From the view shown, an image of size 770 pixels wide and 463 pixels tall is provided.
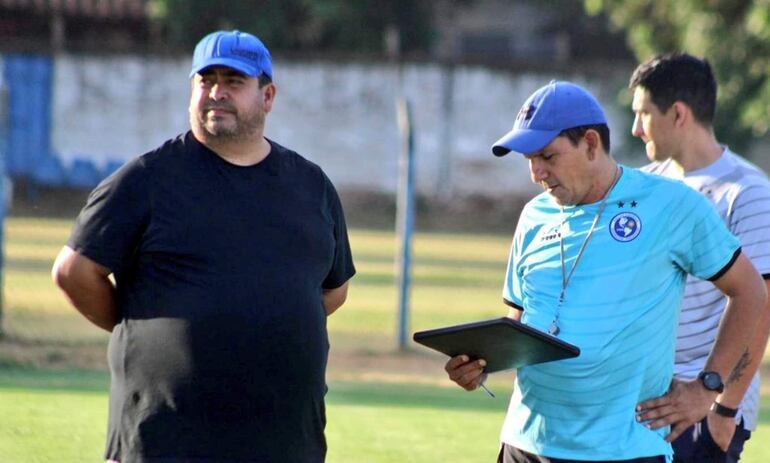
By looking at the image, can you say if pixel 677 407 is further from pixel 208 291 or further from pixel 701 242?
pixel 208 291

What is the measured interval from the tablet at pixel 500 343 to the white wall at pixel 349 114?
2998cm

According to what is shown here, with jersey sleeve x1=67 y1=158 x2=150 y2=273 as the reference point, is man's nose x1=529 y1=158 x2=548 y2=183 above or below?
above

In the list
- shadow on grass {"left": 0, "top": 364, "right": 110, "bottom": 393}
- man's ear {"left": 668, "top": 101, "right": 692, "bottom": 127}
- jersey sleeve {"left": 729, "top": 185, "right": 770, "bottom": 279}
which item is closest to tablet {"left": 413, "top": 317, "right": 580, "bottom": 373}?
jersey sleeve {"left": 729, "top": 185, "right": 770, "bottom": 279}

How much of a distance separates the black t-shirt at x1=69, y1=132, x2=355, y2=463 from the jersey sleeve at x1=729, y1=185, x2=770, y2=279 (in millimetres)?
1605

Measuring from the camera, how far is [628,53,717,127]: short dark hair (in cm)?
541

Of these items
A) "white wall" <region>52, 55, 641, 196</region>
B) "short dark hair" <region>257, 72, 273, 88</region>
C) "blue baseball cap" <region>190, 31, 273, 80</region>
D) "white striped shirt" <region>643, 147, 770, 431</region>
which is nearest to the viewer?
"blue baseball cap" <region>190, 31, 273, 80</region>

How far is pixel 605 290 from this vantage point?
15.1 ft

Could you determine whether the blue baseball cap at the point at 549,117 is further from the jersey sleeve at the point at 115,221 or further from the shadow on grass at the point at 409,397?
the shadow on grass at the point at 409,397

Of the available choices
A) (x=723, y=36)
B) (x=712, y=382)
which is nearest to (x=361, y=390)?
(x=712, y=382)

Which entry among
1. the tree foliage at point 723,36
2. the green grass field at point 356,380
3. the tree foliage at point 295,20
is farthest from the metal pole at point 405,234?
the tree foliage at point 295,20

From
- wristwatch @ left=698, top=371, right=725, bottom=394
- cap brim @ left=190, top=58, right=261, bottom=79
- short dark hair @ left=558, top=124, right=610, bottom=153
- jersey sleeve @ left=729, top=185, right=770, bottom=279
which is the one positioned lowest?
wristwatch @ left=698, top=371, right=725, bottom=394

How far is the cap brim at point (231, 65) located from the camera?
15.5 ft

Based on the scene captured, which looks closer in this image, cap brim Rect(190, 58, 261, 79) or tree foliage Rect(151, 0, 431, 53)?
cap brim Rect(190, 58, 261, 79)

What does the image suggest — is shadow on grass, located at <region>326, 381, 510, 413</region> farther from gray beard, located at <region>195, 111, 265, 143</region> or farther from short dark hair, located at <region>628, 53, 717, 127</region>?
gray beard, located at <region>195, 111, 265, 143</region>
